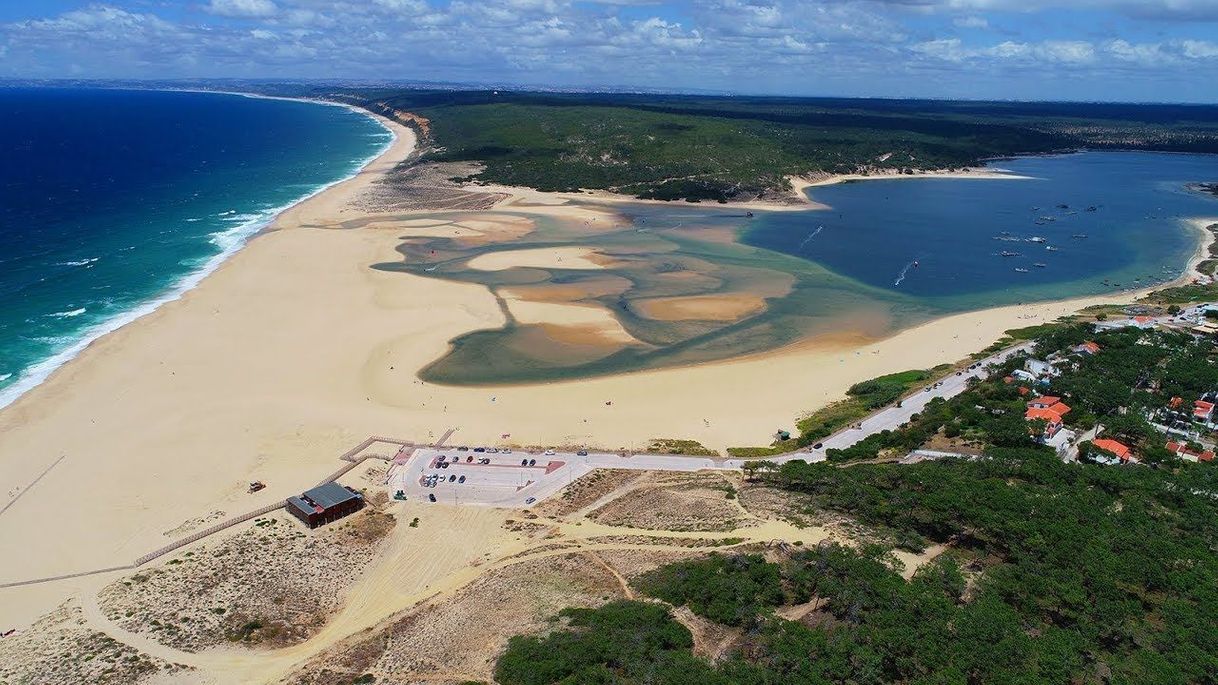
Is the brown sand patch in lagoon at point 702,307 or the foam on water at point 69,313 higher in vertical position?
the brown sand patch in lagoon at point 702,307

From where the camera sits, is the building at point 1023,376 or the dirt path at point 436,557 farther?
the building at point 1023,376

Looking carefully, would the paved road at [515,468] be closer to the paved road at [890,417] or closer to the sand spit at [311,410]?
the paved road at [890,417]

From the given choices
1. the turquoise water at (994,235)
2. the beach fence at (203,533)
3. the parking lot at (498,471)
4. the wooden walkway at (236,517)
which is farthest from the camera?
the turquoise water at (994,235)

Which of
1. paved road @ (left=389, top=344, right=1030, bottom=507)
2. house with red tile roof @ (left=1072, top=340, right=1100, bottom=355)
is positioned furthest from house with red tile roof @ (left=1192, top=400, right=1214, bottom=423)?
paved road @ (left=389, top=344, right=1030, bottom=507)

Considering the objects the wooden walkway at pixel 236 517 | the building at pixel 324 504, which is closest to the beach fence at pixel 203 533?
the wooden walkway at pixel 236 517

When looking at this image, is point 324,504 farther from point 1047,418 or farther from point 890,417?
point 1047,418

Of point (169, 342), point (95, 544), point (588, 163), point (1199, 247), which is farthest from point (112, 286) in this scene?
point (1199, 247)

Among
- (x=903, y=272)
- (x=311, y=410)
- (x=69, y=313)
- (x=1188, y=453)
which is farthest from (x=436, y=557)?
(x=903, y=272)

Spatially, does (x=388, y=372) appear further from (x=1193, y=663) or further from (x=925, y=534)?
(x=1193, y=663)

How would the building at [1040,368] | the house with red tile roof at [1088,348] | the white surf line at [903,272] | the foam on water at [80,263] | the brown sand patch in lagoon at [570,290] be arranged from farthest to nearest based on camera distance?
1. the white surf line at [903,272]
2. the foam on water at [80,263]
3. the brown sand patch in lagoon at [570,290]
4. the house with red tile roof at [1088,348]
5. the building at [1040,368]
